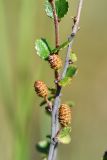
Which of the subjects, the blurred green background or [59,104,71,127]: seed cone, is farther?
the blurred green background

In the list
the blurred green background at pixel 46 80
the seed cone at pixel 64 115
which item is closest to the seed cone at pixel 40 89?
the seed cone at pixel 64 115

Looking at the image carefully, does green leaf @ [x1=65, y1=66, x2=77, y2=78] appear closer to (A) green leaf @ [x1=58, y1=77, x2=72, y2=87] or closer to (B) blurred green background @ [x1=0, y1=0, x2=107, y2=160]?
(A) green leaf @ [x1=58, y1=77, x2=72, y2=87]

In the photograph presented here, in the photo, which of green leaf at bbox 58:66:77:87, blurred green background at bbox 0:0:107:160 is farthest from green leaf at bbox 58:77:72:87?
blurred green background at bbox 0:0:107:160

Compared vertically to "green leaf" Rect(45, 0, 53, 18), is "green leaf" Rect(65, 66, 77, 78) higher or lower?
lower

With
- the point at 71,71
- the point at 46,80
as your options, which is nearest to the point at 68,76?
the point at 71,71

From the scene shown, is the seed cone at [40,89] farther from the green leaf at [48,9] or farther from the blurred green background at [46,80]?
the blurred green background at [46,80]
